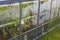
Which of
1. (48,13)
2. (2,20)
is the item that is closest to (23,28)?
(2,20)

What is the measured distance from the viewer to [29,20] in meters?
2.03

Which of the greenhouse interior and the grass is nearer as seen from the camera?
the greenhouse interior

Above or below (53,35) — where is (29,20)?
above

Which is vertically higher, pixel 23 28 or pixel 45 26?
pixel 23 28

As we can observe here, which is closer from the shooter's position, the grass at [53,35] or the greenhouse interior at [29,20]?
the greenhouse interior at [29,20]

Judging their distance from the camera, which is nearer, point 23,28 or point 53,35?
point 23,28

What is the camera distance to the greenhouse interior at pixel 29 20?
5.29 ft

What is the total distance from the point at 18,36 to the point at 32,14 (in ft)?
1.80

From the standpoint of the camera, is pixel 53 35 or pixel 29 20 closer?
pixel 29 20

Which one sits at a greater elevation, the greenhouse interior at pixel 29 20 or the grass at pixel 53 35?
the greenhouse interior at pixel 29 20

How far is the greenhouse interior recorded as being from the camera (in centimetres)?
161

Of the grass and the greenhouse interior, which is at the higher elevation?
the greenhouse interior

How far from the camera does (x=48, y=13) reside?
103 inches

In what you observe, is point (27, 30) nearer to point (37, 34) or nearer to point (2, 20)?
point (37, 34)
